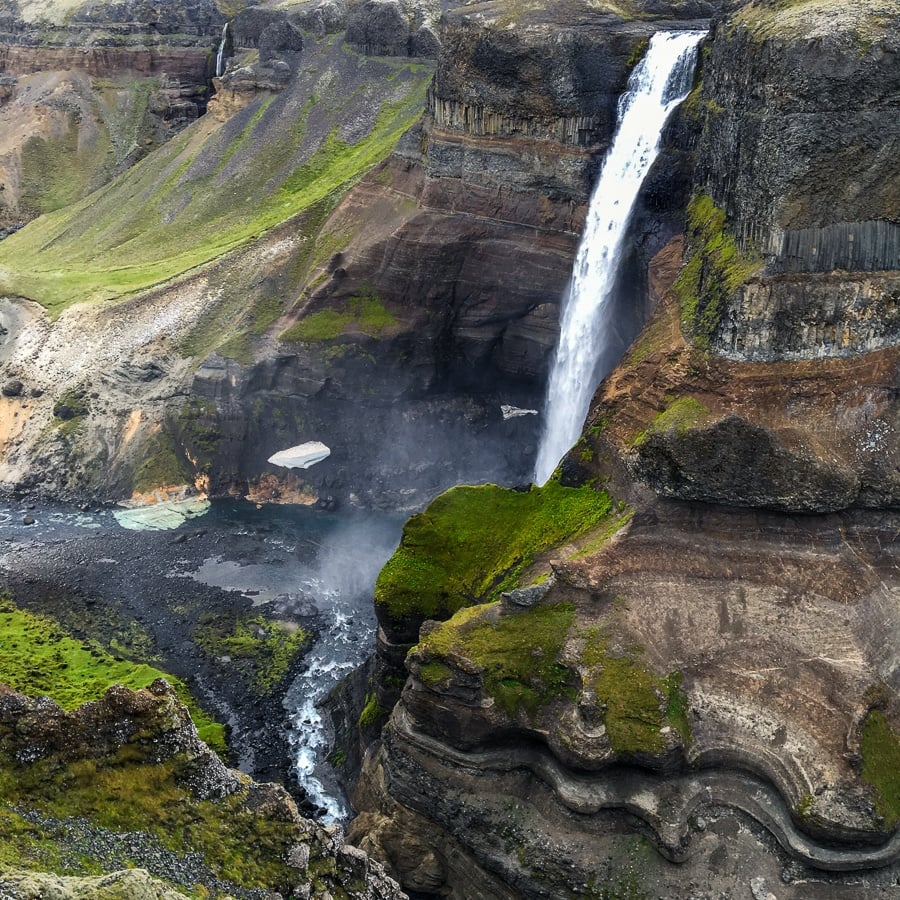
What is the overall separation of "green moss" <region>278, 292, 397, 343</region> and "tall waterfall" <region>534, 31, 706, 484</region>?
1266 centimetres

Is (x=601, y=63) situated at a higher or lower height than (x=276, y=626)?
higher

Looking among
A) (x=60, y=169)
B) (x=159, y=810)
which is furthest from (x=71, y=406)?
(x=159, y=810)

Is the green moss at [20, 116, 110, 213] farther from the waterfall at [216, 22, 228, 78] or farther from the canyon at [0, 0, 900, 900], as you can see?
the canyon at [0, 0, 900, 900]

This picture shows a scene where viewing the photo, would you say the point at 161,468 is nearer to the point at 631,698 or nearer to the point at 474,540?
the point at 474,540

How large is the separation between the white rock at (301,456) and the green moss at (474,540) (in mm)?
25859

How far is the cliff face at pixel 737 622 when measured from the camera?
2903cm

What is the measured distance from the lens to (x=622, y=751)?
96.2ft

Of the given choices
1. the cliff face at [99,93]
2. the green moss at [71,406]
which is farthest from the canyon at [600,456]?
the cliff face at [99,93]

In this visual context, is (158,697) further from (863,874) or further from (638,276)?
(638,276)

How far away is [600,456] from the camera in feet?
124

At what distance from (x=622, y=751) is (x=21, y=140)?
98.2 m

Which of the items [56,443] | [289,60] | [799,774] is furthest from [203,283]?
[799,774]

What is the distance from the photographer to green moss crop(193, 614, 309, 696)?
46.7m

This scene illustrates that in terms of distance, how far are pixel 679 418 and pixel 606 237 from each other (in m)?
22.4
